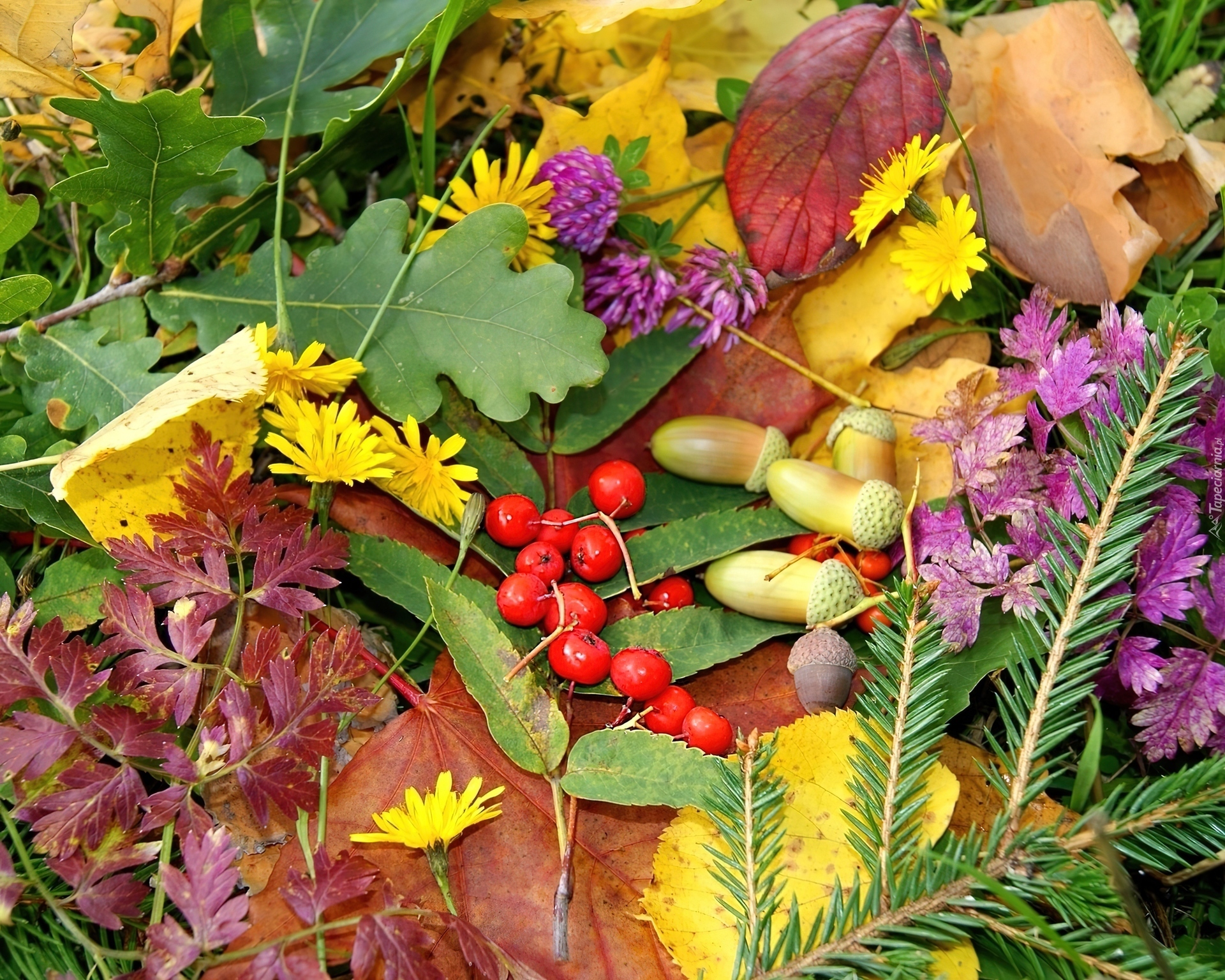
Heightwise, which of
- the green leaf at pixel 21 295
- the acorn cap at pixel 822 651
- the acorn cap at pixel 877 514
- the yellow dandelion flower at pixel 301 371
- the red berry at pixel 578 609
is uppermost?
the green leaf at pixel 21 295

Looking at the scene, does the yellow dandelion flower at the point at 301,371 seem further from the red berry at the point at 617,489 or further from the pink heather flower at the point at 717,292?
the pink heather flower at the point at 717,292

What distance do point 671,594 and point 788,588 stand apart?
0.19 metres

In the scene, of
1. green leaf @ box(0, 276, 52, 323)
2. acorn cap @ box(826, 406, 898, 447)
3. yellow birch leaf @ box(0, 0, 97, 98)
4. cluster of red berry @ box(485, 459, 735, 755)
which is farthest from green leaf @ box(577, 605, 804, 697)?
yellow birch leaf @ box(0, 0, 97, 98)

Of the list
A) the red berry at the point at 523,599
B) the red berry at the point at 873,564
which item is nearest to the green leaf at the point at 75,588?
the red berry at the point at 523,599

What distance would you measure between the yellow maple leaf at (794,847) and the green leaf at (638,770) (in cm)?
6

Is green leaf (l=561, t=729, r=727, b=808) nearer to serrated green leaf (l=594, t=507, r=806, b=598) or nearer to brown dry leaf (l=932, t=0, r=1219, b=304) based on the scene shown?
serrated green leaf (l=594, t=507, r=806, b=598)

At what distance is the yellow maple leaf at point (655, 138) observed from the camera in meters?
1.61

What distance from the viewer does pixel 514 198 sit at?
1569 millimetres

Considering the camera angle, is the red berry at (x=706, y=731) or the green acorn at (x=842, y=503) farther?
the green acorn at (x=842, y=503)

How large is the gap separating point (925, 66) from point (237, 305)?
3.70ft

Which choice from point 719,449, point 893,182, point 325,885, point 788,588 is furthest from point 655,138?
point 325,885

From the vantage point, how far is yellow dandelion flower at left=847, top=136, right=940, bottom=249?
144cm

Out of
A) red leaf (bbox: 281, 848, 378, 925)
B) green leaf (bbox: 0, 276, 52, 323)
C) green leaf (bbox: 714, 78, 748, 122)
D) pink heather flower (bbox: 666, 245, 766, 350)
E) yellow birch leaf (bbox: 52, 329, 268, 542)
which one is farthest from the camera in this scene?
green leaf (bbox: 714, 78, 748, 122)

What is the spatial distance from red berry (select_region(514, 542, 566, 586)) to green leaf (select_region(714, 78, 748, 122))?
2.62 ft
